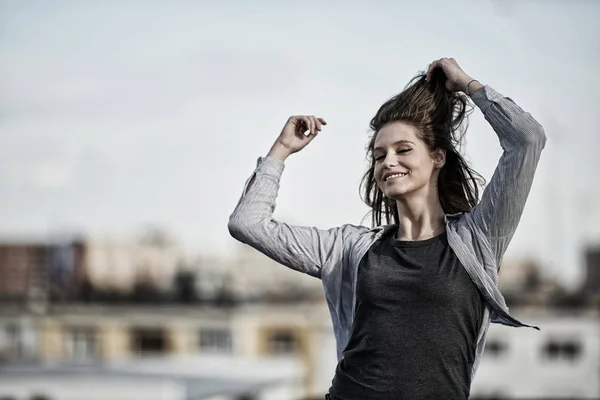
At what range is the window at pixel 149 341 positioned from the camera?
162 feet

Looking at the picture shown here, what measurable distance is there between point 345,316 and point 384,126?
1.80 ft

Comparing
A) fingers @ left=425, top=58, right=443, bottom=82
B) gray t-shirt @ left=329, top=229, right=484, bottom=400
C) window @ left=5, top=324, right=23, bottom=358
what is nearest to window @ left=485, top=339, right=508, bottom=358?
window @ left=5, top=324, right=23, bottom=358

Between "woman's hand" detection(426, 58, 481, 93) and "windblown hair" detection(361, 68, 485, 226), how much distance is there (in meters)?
0.03

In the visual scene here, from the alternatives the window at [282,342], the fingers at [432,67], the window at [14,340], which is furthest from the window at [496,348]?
the fingers at [432,67]

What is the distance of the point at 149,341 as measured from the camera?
49.8m

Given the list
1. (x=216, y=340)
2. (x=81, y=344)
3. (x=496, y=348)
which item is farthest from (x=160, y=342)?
(x=496, y=348)

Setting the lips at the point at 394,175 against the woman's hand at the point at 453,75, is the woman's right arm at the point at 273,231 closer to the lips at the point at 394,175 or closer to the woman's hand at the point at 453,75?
the lips at the point at 394,175

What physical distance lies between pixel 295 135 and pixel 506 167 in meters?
0.70

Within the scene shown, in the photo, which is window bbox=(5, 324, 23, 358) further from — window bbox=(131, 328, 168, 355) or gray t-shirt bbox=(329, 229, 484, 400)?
gray t-shirt bbox=(329, 229, 484, 400)

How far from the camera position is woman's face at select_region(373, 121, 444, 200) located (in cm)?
320

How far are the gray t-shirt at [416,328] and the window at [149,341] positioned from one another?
153 ft

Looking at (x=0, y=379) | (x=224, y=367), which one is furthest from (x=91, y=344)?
(x=0, y=379)

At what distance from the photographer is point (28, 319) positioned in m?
51.5

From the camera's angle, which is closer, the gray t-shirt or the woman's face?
the gray t-shirt
